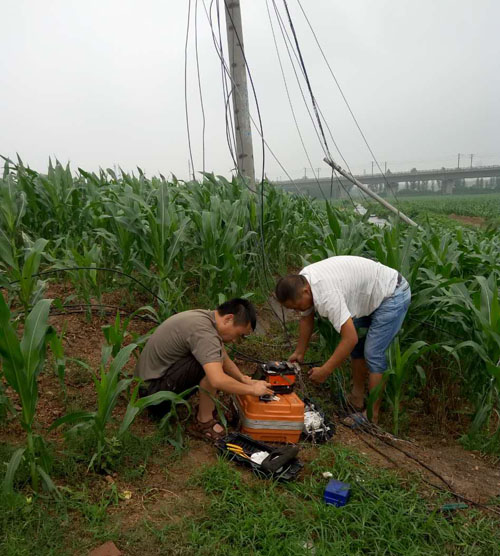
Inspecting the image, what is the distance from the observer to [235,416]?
271 cm

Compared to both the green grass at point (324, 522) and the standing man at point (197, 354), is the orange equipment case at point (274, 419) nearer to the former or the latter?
the standing man at point (197, 354)

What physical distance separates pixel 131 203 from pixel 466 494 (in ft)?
10.3

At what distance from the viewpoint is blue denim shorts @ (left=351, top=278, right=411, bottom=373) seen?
2.85m

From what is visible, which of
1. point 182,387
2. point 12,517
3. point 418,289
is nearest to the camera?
point 12,517

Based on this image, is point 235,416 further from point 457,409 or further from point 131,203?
point 131,203

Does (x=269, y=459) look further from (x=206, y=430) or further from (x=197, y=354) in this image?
(x=197, y=354)

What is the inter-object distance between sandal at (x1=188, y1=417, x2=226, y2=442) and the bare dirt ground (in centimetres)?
5

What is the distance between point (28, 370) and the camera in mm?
1796

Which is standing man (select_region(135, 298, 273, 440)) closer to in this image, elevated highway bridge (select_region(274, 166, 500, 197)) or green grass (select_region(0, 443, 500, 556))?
green grass (select_region(0, 443, 500, 556))

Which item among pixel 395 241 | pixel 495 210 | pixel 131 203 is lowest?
pixel 495 210

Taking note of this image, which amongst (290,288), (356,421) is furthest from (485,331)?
(290,288)

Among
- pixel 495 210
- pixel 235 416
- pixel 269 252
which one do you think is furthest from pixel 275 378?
pixel 495 210

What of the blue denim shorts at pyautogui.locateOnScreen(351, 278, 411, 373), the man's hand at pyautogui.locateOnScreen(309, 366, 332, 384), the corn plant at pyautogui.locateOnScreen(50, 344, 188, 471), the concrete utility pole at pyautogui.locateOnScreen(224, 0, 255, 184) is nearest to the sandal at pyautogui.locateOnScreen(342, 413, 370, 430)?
the blue denim shorts at pyautogui.locateOnScreen(351, 278, 411, 373)

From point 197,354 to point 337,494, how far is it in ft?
3.15
